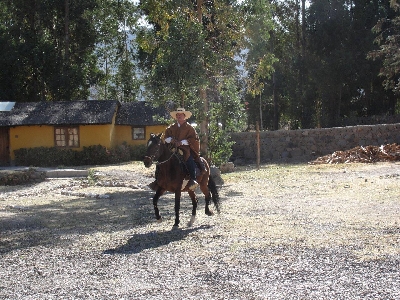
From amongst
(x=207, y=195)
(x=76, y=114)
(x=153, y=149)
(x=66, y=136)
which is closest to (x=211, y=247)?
(x=153, y=149)

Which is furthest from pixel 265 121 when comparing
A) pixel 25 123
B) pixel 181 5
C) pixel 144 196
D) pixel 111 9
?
pixel 144 196

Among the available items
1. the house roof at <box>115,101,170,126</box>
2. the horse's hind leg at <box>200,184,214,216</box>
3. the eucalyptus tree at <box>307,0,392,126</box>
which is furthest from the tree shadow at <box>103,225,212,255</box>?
the eucalyptus tree at <box>307,0,392,126</box>

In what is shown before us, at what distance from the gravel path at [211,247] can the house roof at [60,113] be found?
15.9 metres

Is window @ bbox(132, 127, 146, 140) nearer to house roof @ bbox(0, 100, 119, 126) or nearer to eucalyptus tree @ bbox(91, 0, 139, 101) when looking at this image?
house roof @ bbox(0, 100, 119, 126)

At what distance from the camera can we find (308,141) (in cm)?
2577

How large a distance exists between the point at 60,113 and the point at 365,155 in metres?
17.0

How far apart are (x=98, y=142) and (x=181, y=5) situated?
45.9 feet

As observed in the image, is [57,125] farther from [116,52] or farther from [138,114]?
A: [116,52]

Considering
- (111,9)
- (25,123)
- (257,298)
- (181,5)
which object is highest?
(111,9)

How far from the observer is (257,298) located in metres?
5.19

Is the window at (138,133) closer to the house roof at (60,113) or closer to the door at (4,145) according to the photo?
the house roof at (60,113)

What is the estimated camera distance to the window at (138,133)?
107 ft

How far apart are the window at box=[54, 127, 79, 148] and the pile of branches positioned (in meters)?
14.1

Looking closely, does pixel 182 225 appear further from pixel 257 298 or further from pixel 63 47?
pixel 63 47
